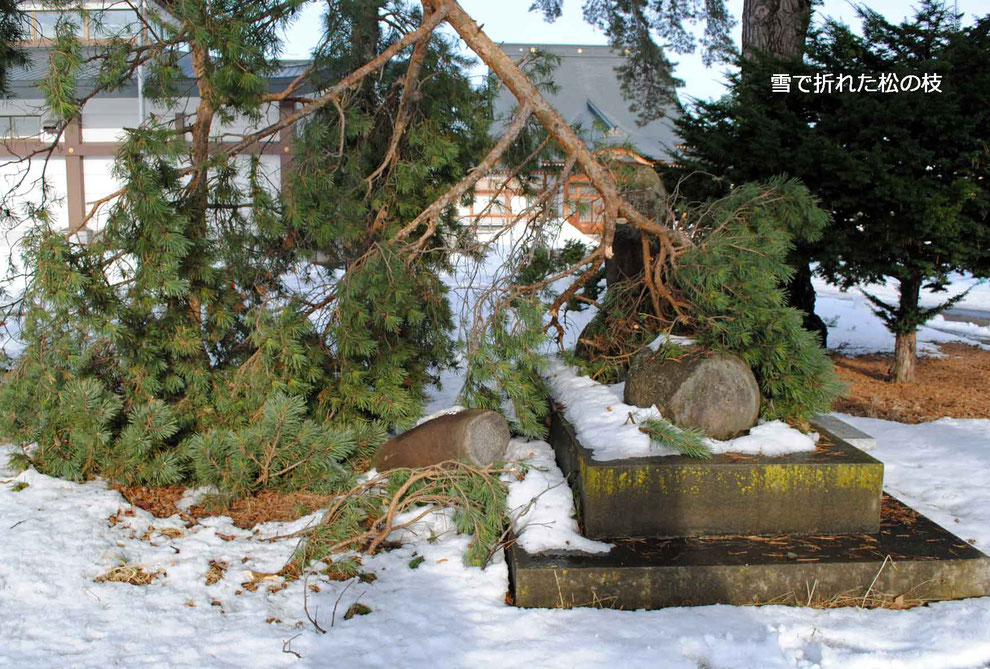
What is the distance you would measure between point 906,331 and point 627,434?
13.3 feet

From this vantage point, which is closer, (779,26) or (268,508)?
(268,508)

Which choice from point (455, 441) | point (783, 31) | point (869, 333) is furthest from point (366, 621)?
point (869, 333)

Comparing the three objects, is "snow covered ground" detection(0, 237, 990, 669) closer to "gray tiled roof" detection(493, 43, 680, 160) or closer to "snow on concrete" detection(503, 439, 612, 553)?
"snow on concrete" detection(503, 439, 612, 553)

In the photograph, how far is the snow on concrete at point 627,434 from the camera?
10.8 ft

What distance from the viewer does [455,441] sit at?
3693mm

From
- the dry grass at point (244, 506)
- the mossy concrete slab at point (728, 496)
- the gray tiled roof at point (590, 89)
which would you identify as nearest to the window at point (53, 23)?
the dry grass at point (244, 506)

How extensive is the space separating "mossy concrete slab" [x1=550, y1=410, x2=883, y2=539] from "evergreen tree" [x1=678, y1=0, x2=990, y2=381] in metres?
2.93

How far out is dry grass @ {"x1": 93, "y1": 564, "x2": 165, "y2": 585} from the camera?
292cm

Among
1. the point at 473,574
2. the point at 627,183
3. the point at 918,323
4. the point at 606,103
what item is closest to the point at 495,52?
the point at 627,183

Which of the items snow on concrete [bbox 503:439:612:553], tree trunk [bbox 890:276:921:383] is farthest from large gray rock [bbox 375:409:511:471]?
tree trunk [bbox 890:276:921:383]

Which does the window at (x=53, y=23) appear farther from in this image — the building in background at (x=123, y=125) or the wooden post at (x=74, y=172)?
the wooden post at (x=74, y=172)

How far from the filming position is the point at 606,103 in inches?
703

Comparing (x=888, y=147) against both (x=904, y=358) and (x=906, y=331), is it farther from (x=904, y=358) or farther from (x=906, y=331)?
(x=904, y=358)

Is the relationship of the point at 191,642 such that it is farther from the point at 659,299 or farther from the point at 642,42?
the point at 642,42
